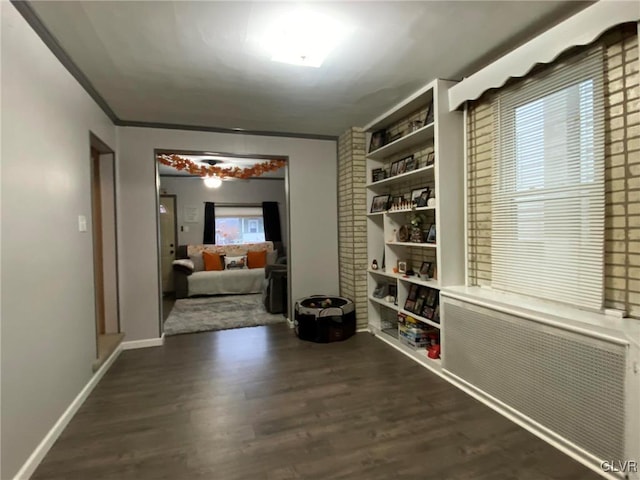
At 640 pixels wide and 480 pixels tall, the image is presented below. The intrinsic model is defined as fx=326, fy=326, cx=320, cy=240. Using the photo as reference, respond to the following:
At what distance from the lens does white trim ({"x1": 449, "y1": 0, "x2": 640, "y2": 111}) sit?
1637mm

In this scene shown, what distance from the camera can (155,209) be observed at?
3.64 metres

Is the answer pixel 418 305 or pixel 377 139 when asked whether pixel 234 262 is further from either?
pixel 418 305

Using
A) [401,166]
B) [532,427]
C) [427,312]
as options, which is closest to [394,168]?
[401,166]

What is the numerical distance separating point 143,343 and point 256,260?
3.48 meters

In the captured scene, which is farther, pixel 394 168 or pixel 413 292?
pixel 394 168

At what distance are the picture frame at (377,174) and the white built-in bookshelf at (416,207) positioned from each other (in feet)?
0.04

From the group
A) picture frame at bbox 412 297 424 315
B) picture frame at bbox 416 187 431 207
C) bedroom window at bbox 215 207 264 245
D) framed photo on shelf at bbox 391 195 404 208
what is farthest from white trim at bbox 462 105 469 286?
bedroom window at bbox 215 207 264 245

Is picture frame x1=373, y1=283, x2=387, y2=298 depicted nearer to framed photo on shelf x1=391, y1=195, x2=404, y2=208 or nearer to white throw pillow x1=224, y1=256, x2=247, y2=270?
framed photo on shelf x1=391, y1=195, x2=404, y2=208

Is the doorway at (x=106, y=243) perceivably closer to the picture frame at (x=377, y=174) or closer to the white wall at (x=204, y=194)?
the picture frame at (x=377, y=174)

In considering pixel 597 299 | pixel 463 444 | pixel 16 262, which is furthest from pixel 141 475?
pixel 597 299

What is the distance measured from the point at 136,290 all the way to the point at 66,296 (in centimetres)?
146

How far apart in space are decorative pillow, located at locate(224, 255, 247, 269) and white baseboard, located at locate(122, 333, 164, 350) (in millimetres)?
3130

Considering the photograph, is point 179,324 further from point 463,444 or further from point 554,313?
point 554,313

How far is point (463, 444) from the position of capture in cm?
186
